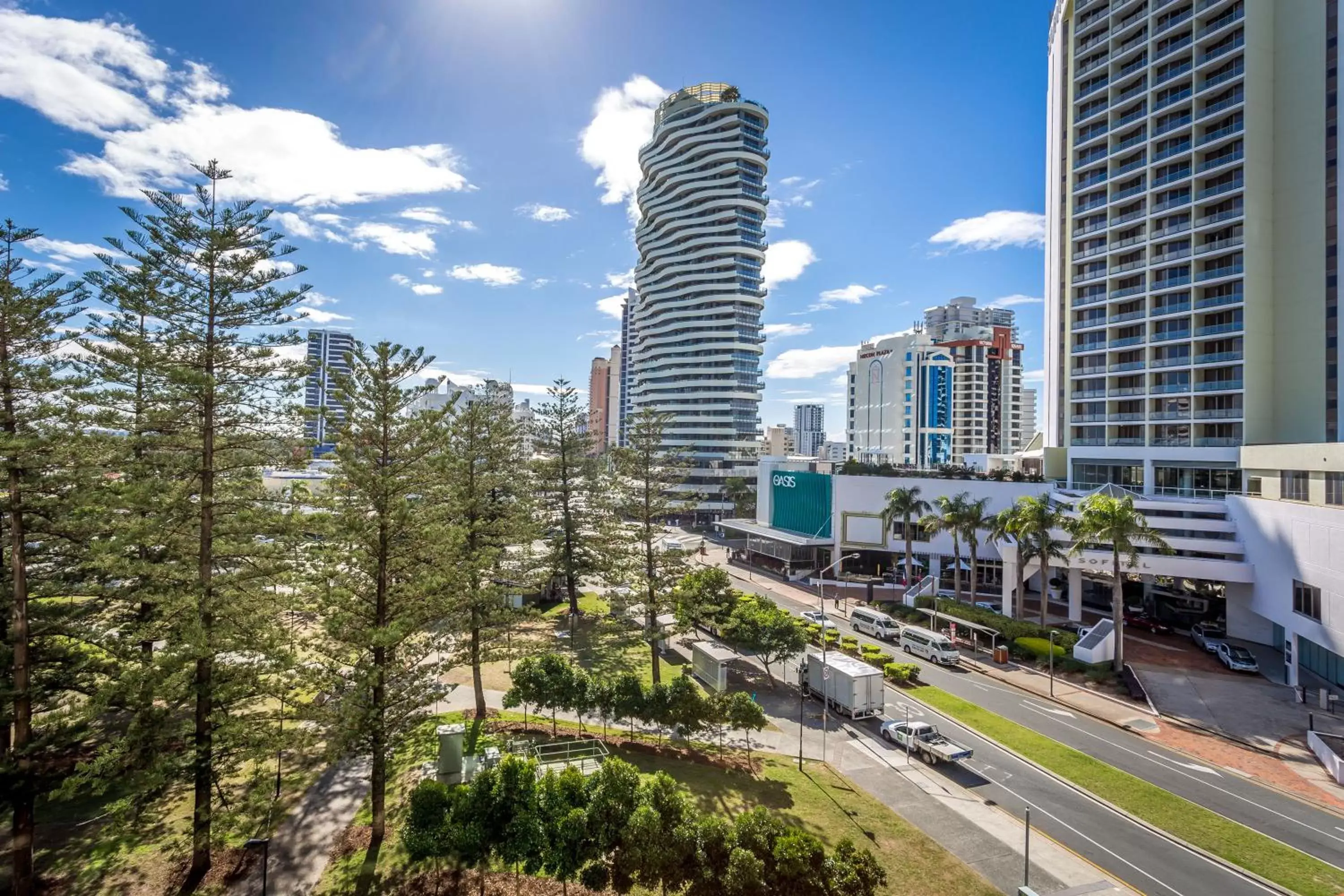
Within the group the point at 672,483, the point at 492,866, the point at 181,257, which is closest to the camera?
the point at 181,257

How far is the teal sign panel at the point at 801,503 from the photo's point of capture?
6047 cm

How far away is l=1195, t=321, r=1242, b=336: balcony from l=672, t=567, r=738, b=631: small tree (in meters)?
41.6

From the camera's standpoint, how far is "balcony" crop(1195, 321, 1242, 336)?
150 ft

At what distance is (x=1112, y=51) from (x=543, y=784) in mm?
70482

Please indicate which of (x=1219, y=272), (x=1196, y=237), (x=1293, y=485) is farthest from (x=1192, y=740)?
(x=1196, y=237)

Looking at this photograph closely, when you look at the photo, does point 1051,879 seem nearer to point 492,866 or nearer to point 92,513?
point 492,866

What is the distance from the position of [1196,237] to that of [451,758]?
6146 cm

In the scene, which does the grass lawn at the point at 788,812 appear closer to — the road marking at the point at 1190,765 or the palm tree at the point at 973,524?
the road marking at the point at 1190,765

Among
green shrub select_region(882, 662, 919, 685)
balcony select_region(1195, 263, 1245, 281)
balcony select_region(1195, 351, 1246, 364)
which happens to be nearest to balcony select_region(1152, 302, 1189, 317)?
balcony select_region(1195, 263, 1245, 281)

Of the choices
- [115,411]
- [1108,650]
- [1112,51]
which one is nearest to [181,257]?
[115,411]

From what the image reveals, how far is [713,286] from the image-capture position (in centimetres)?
10262

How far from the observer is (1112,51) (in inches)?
2101

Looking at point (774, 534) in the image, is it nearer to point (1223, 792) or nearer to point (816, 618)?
point (816, 618)

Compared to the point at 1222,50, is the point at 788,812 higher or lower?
lower
